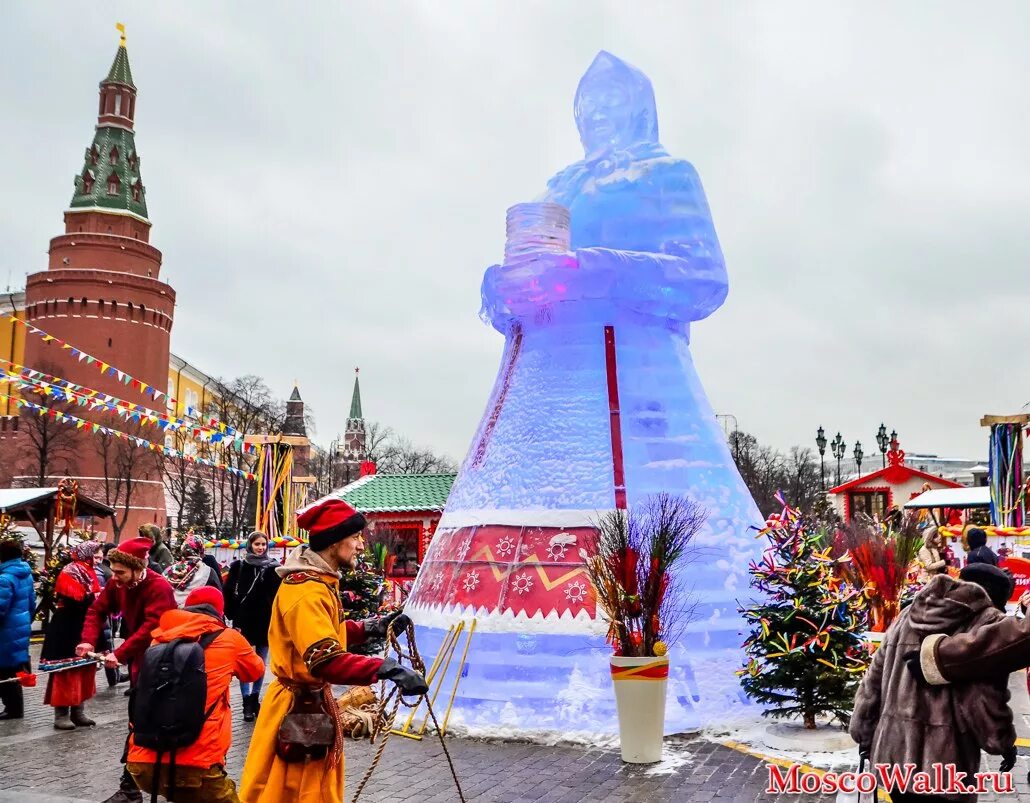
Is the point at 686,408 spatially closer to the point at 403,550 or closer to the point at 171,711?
the point at 171,711

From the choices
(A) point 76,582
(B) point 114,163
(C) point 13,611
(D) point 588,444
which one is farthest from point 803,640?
(B) point 114,163

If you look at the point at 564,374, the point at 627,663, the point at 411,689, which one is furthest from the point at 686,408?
the point at 411,689

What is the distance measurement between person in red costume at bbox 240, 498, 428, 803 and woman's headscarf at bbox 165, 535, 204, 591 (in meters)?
10.8

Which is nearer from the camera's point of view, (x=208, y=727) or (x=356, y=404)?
(x=208, y=727)

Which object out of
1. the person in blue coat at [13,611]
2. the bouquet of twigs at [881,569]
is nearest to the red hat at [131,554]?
the person in blue coat at [13,611]

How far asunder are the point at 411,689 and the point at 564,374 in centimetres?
523

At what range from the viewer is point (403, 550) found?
99.9 ft

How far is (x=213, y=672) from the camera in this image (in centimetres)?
464

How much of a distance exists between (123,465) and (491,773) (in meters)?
42.6

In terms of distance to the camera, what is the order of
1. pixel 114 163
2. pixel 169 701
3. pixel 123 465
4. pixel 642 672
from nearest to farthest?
pixel 169 701, pixel 642 672, pixel 123 465, pixel 114 163

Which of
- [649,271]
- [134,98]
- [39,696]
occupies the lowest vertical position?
[39,696]

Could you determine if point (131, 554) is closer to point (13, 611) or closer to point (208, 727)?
point (208, 727)

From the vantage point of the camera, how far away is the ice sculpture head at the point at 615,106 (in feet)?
30.8

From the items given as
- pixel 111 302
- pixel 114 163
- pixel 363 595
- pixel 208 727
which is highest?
pixel 114 163
